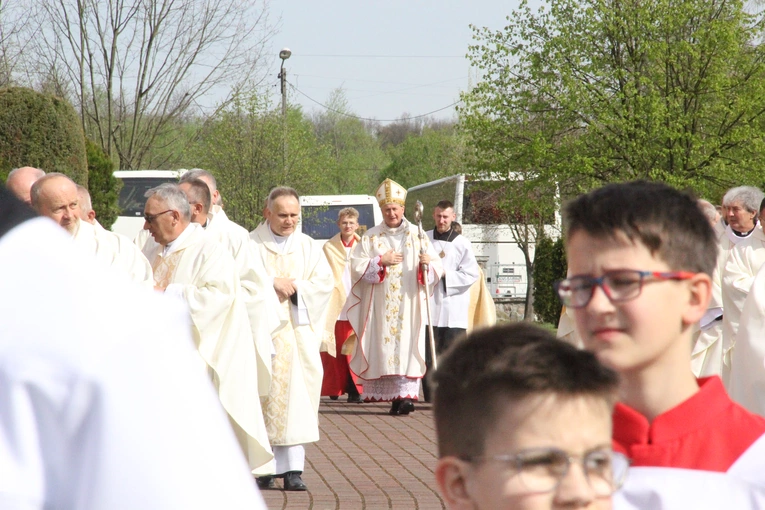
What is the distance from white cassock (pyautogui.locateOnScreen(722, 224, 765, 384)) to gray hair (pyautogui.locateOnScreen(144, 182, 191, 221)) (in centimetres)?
381

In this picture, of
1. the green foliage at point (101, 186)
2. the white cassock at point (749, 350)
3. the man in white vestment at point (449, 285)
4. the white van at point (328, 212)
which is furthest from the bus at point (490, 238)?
the white cassock at point (749, 350)

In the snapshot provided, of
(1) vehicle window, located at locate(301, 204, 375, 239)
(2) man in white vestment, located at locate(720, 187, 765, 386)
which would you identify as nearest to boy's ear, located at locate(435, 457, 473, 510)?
(2) man in white vestment, located at locate(720, 187, 765, 386)

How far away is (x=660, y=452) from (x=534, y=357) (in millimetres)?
448

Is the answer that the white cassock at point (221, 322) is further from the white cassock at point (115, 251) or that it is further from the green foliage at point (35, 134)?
the green foliage at point (35, 134)

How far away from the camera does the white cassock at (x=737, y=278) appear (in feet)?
25.3

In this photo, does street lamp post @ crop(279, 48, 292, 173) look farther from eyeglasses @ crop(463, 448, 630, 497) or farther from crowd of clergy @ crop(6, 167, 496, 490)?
eyeglasses @ crop(463, 448, 630, 497)

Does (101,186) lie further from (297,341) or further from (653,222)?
(653,222)

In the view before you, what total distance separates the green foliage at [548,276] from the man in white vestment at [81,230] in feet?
44.2

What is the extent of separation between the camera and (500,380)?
5.07 feet

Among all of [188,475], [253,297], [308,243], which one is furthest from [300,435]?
[188,475]

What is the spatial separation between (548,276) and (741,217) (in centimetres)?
1130

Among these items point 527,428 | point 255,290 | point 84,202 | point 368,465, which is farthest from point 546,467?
point 368,465

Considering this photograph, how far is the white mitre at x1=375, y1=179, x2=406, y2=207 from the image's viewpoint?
451 inches

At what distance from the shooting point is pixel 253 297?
7.18m
